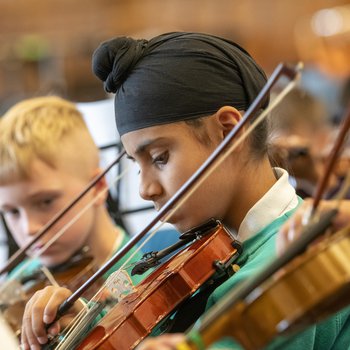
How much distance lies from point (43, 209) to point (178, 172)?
0.70 meters

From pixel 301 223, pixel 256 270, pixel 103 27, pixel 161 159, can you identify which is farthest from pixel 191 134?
pixel 103 27

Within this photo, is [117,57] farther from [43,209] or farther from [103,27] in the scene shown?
[103,27]

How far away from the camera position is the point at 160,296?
1.17 m

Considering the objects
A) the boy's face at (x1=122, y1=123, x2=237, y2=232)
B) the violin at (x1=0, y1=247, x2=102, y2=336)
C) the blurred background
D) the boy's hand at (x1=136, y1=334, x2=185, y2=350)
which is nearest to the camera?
the boy's hand at (x1=136, y1=334, x2=185, y2=350)

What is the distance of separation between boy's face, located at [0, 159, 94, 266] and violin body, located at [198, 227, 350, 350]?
1.07 metres

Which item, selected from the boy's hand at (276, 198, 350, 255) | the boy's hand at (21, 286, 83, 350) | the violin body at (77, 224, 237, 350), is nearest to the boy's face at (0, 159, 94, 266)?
the boy's hand at (21, 286, 83, 350)

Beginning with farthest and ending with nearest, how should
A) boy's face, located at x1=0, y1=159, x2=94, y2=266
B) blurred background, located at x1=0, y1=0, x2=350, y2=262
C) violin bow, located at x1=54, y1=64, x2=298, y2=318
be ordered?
blurred background, located at x1=0, y1=0, x2=350, y2=262 < boy's face, located at x1=0, y1=159, x2=94, y2=266 < violin bow, located at x1=54, y1=64, x2=298, y2=318

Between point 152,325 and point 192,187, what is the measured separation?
196 millimetres

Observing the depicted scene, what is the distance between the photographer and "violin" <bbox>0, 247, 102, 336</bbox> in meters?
1.72

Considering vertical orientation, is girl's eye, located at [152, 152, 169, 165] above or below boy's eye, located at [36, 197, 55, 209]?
below

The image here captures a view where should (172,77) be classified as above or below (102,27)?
below

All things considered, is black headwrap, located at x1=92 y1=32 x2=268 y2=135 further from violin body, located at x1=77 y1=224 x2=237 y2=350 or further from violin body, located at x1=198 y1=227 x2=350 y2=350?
violin body, located at x1=198 y1=227 x2=350 y2=350

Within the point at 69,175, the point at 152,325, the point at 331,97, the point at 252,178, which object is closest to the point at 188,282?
the point at 152,325

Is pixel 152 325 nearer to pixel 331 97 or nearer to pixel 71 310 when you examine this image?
pixel 71 310
